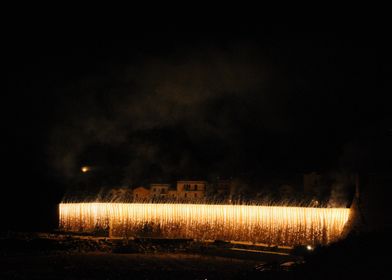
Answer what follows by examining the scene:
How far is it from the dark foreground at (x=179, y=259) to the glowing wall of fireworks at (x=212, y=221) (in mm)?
710

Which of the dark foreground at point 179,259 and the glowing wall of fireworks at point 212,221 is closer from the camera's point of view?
the dark foreground at point 179,259

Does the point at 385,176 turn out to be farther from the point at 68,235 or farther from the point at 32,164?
the point at 32,164

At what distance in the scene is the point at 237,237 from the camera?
21531mm

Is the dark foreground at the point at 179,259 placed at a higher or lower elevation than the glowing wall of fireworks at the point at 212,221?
lower

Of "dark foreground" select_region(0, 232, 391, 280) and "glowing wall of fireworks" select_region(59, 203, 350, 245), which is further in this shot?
"glowing wall of fireworks" select_region(59, 203, 350, 245)

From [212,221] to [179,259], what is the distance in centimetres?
347

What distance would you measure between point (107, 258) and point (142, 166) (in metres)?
12.4

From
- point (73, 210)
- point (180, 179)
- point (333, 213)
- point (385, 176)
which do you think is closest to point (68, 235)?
point (73, 210)

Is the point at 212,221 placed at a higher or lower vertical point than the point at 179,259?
higher

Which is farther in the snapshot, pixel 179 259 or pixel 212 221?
pixel 212 221

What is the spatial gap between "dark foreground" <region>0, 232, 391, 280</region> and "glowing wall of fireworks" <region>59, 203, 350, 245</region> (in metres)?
0.71

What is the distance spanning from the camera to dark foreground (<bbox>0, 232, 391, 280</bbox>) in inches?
496

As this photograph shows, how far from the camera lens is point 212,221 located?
22641 mm

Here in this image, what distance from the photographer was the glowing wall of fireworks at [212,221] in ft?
62.8
